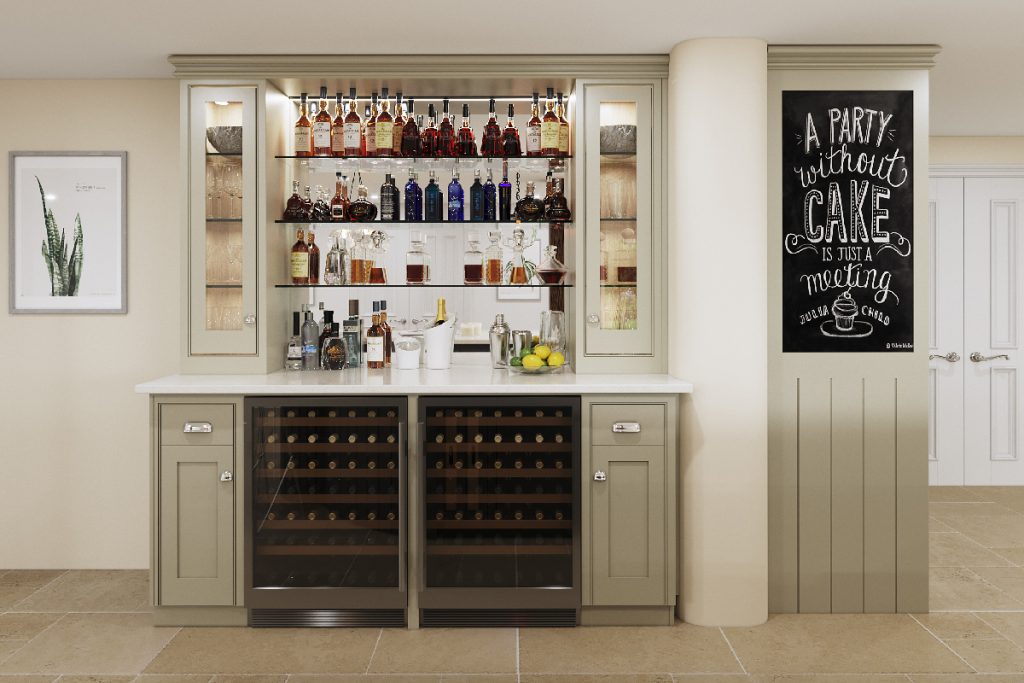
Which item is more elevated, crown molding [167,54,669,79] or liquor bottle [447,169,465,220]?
crown molding [167,54,669,79]

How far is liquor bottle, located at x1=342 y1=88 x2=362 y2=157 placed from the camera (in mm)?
3945

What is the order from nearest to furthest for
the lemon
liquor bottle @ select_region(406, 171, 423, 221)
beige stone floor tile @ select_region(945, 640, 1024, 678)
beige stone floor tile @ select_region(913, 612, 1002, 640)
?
beige stone floor tile @ select_region(945, 640, 1024, 678), beige stone floor tile @ select_region(913, 612, 1002, 640), the lemon, liquor bottle @ select_region(406, 171, 423, 221)

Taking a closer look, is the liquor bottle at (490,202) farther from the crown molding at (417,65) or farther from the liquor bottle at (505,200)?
the crown molding at (417,65)

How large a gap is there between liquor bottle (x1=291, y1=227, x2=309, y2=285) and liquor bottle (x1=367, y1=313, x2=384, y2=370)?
0.39 m

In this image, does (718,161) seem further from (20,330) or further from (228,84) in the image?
(20,330)

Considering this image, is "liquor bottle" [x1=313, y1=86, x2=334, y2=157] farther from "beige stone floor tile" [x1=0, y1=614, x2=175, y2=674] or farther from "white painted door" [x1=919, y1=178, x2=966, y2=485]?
"white painted door" [x1=919, y1=178, x2=966, y2=485]

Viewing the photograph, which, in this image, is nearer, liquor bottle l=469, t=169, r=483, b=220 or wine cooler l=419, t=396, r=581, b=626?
wine cooler l=419, t=396, r=581, b=626

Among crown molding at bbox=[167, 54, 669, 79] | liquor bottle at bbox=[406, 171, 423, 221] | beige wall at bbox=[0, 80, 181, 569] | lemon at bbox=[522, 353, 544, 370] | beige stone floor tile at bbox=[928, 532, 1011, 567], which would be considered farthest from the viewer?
beige stone floor tile at bbox=[928, 532, 1011, 567]

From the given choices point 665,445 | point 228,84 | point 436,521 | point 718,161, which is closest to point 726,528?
point 665,445

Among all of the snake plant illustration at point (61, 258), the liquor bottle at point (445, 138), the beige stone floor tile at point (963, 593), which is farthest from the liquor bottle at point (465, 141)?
the beige stone floor tile at point (963, 593)

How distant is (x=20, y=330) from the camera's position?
423 cm

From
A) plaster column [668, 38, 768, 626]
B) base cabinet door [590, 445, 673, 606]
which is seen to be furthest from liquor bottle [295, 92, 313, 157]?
base cabinet door [590, 445, 673, 606]

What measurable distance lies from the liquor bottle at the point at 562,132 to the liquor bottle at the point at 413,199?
70 centimetres

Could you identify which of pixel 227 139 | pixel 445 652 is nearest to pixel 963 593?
pixel 445 652
